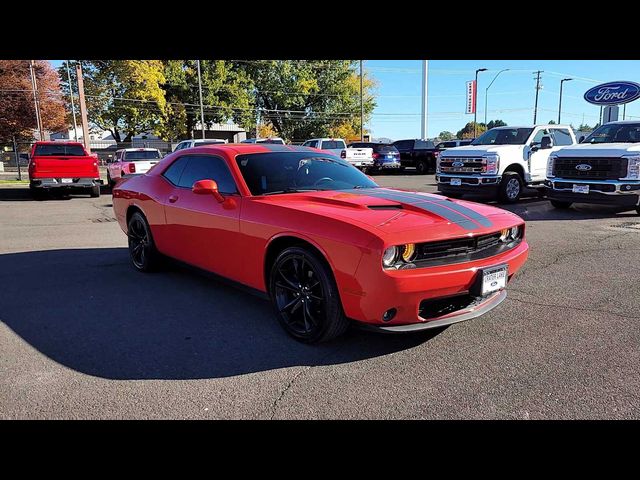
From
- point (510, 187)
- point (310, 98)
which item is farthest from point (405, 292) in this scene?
point (310, 98)

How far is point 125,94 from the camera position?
36.0m

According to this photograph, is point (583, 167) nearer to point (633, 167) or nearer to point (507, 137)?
point (633, 167)

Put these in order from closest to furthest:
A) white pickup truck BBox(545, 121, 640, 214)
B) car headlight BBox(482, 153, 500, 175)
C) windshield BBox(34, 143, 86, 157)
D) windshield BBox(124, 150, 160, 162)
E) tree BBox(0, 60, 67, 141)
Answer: white pickup truck BBox(545, 121, 640, 214)
car headlight BBox(482, 153, 500, 175)
windshield BBox(34, 143, 86, 157)
windshield BBox(124, 150, 160, 162)
tree BBox(0, 60, 67, 141)

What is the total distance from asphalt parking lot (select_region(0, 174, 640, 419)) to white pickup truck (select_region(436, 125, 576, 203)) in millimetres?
6215

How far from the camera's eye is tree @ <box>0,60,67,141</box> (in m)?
37.8

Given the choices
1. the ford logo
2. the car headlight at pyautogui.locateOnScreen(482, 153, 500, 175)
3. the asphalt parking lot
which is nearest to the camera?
the asphalt parking lot

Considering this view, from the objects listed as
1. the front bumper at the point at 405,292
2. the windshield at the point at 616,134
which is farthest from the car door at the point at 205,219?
the windshield at the point at 616,134

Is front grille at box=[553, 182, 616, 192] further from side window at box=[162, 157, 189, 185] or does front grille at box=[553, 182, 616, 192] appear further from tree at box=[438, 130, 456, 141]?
tree at box=[438, 130, 456, 141]

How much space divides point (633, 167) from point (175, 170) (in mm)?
8816

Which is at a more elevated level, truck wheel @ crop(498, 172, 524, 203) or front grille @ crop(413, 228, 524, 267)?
front grille @ crop(413, 228, 524, 267)

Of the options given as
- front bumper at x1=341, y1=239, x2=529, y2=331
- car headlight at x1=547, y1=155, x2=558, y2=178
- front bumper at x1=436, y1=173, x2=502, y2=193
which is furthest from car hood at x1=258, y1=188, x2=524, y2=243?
front bumper at x1=436, y1=173, x2=502, y2=193

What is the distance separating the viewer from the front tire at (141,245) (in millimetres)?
5656
